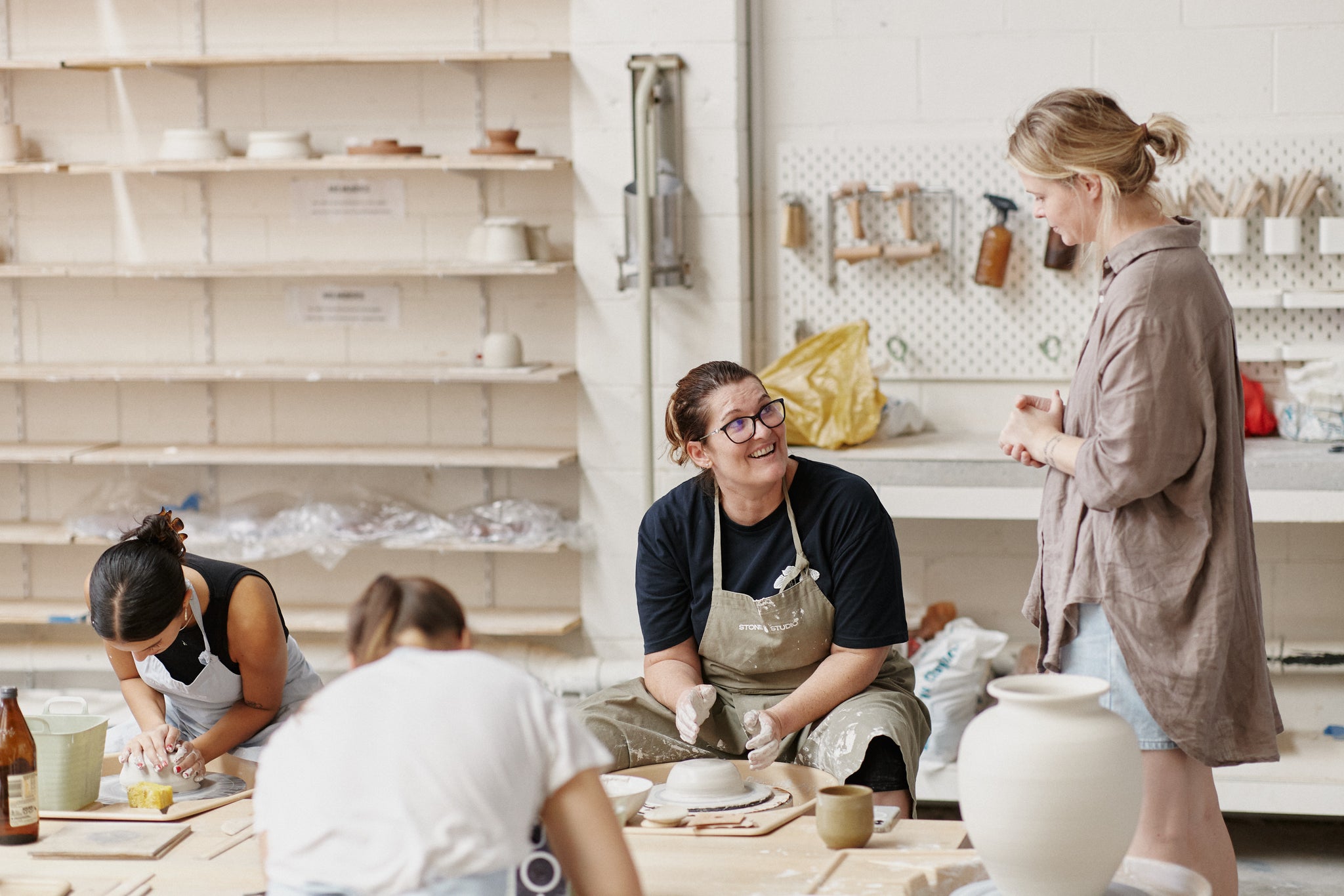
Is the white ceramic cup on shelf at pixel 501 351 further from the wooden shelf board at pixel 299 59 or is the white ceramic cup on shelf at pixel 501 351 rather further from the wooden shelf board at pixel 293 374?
the wooden shelf board at pixel 299 59

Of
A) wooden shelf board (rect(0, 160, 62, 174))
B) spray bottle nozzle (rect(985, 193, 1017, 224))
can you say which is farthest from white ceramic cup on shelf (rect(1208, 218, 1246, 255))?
wooden shelf board (rect(0, 160, 62, 174))

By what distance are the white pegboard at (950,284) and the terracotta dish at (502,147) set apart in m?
0.74

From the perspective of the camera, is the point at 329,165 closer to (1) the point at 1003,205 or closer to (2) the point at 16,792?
(1) the point at 1003,205

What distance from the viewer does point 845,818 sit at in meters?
1.81

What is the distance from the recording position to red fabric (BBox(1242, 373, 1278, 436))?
3658mm

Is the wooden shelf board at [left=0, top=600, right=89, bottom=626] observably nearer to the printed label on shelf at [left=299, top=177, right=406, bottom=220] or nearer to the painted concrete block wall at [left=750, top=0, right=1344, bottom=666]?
the printed label on shelf at [left=299, top=177, right=406, bottom=220]

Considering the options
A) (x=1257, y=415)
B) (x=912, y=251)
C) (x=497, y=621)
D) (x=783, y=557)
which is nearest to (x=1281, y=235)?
(x=1257, y=415)

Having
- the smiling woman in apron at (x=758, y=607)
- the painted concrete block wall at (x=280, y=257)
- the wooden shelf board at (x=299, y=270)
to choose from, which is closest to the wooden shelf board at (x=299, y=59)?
the painted concrete block wall at (x=280, y=257)

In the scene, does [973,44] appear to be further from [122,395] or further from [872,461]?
[122,395]

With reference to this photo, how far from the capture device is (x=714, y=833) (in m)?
1.91

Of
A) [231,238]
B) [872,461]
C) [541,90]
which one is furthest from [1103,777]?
[231,238]

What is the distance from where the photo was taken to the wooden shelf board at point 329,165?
12.5ft

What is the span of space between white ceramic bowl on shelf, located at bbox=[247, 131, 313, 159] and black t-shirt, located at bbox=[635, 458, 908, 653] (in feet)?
6.33

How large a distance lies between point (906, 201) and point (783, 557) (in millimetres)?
1638
